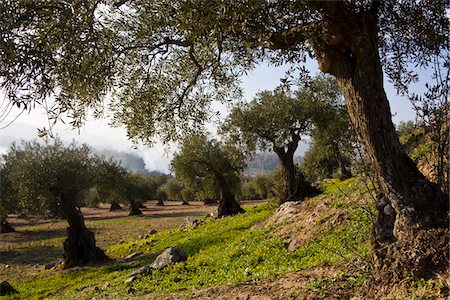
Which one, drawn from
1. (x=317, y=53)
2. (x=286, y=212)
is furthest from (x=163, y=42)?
(x=286, y=212)

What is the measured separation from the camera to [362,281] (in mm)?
6598

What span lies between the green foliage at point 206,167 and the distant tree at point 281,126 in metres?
7.09

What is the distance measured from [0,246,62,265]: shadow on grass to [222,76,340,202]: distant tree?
655 inches

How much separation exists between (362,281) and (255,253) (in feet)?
23.6

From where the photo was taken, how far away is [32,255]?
98.1 ft

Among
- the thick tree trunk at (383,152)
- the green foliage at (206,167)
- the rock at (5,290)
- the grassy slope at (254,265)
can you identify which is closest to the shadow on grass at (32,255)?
the grassy slope at (254,265)

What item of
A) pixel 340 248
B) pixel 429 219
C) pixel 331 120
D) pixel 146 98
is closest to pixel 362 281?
pixel 429 219

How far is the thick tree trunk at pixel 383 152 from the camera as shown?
583 cm

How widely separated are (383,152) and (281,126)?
912 inches

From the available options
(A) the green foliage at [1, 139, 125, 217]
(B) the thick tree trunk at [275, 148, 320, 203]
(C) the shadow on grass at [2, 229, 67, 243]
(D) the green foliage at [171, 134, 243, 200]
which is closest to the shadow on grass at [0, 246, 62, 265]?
(A) the green foliage at [1, 139, 125, 217]

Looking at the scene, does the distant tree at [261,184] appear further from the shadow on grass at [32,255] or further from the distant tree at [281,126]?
the shadow on grass at [32,255]

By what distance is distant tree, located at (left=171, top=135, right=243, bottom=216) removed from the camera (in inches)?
1439

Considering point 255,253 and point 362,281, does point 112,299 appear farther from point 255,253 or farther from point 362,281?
point 362,281

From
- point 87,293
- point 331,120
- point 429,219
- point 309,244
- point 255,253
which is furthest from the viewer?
point 331,120
